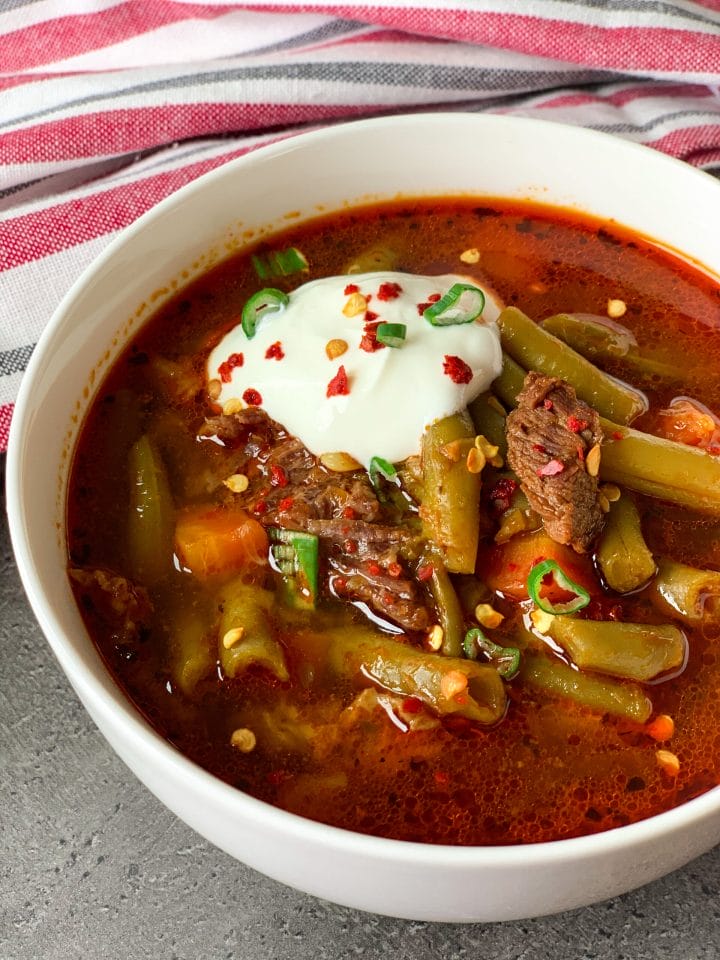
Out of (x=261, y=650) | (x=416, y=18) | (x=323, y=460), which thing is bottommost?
(x=261, y=650)

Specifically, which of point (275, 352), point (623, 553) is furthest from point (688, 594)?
point (275, 352)

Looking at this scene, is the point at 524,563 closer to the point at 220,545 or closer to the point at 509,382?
the point at 509,382

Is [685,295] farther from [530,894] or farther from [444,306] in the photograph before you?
[530,894]

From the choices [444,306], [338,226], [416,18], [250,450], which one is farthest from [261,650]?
[416,18]

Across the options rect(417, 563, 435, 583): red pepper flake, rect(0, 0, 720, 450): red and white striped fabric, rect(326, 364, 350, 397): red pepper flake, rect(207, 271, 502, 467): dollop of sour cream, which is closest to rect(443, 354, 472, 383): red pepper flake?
rect(207, 271, 502, 467): dollop of sour cream

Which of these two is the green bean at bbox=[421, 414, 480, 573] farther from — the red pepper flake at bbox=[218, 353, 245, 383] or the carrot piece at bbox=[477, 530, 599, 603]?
the red pepper flake at bbox=[218, 353, 245, 383]

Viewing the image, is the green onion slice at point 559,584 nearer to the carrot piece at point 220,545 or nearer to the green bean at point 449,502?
the green bean at point 449,502

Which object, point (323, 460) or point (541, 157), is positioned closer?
point (323, 460)
